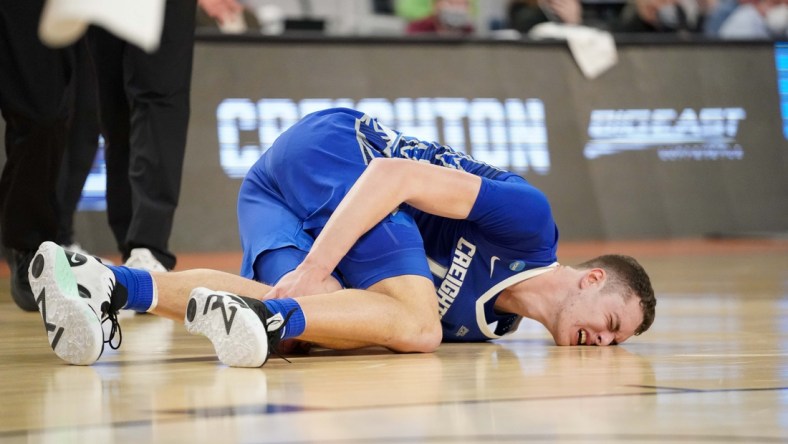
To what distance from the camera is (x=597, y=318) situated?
3.39 m

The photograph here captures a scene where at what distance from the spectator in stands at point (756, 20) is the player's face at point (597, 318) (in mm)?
8019

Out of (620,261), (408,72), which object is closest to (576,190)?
(408,72)

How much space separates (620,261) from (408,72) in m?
5.32

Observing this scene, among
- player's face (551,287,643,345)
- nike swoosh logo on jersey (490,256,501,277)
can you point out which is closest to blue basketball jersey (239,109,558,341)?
nike swoosh logo on jersey (490,256,501,277)

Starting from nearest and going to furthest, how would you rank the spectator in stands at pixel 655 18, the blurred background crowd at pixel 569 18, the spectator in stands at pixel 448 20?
1. the blurred background crowd at pixel 569 18
2. the spectator in stands at pixel 448 20
3. the spectator in stands at pixel 655 18

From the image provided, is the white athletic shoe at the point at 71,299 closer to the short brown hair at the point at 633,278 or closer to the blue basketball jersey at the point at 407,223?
the blue basketball jersey at the point at 407,223

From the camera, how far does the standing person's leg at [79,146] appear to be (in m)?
5.28

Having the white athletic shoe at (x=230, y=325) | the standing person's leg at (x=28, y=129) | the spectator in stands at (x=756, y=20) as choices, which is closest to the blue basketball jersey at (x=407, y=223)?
the white athletic shoe at (x=230, y=325)

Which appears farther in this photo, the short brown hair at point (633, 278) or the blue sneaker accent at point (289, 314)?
the short brown hair at point (633, 278)

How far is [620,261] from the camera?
3416 mm

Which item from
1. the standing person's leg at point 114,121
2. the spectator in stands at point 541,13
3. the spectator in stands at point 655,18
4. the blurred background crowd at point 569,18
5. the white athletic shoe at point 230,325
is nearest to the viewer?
the white athletic shoe at point 230,325

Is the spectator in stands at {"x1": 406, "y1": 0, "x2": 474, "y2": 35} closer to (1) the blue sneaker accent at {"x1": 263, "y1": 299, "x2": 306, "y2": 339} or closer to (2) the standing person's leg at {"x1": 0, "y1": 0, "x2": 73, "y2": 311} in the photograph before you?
(2) the standing person's leg at {"x1": 0, "y1": 0, "x2": 73, "y2": 311}

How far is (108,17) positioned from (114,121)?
3850mm

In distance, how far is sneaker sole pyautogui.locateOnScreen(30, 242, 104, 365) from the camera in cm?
279
